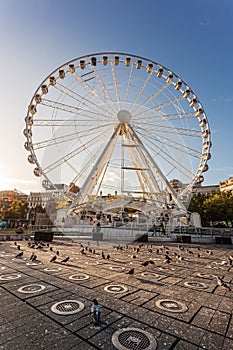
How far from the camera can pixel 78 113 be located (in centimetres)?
2216

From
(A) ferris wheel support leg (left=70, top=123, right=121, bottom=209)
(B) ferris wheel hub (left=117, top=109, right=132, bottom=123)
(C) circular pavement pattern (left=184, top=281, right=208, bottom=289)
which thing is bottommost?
(C) circular pavement pattern (left=184, top=281, right=208, bottom=289)

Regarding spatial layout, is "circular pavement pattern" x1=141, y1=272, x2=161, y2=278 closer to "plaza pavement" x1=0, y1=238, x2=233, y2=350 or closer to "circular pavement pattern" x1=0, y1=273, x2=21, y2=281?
"plaza pavement" x1=0, y1=238, x2=233, y2=350

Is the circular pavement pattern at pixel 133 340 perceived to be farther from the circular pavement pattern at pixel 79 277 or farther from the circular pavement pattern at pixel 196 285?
the circular pavement pattern at pixel 79 277

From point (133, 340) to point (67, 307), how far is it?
5.02ft

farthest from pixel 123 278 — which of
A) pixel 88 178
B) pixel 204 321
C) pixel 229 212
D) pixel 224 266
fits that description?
pixel 229 212

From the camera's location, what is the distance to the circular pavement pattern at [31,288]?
4.52 metres

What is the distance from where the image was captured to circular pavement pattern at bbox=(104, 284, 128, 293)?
4.66 m

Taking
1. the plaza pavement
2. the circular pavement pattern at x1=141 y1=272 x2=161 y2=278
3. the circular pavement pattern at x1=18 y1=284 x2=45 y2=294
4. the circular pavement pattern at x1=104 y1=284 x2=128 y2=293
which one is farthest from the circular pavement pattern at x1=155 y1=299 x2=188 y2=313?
the circular pavement pattern at x1=18 y1=284 x2=45 y2=294

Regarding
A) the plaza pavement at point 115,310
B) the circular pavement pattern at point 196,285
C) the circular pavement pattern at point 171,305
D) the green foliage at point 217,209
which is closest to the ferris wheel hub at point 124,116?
Answer: the plaza pavement at point 115,310

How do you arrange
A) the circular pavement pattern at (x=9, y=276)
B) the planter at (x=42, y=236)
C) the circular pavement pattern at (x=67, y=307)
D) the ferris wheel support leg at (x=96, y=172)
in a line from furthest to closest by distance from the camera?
the ferris wheel support leg at (x=96, y=172)
the planter at (x=42, y=236)
the circular pavement pattern at (x=9, y=276)
the circular pavement pattern at (x=67, y=307)

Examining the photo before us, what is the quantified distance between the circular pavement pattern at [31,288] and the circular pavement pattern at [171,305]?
108 inches

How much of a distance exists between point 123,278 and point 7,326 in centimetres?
344

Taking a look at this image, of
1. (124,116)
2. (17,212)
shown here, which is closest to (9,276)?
(124,116)

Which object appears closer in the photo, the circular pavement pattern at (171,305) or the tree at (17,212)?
the circular pavement pattern at (171,305)
